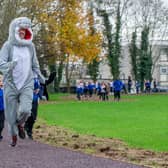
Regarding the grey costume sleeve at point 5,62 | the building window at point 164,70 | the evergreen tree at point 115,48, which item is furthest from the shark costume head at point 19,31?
the building window at point 164,70

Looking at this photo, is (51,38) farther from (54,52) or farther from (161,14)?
(161,14)

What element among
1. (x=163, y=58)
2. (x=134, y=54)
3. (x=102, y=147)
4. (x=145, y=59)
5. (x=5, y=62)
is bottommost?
(x=102, y=147)

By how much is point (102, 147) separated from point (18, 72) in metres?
2.47

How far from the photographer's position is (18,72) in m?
12.5

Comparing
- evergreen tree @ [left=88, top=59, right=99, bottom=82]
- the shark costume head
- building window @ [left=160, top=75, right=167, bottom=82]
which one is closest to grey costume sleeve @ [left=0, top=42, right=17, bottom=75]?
the shark costume head

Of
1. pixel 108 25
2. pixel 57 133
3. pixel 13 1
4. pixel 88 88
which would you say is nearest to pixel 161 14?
pixel 108 25

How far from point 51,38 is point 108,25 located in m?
26.2

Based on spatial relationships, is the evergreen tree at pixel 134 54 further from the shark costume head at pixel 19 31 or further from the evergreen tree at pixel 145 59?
the shark costume head at pixel 19 31

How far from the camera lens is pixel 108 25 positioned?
72.6 metres

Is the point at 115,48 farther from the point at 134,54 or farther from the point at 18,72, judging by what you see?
the point at 18,72

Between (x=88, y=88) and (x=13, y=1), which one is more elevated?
(x=13, y=1)

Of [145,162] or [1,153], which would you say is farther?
[1,153]

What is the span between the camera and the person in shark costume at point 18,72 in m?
12.4

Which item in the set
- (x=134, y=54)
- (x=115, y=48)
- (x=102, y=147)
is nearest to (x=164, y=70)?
(x=134, y=54)
